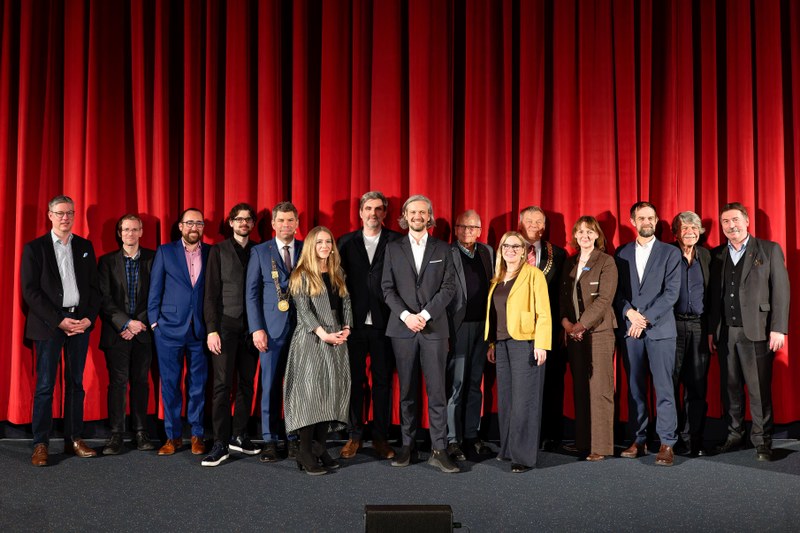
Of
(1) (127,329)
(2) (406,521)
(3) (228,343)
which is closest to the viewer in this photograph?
(2) (406,521)

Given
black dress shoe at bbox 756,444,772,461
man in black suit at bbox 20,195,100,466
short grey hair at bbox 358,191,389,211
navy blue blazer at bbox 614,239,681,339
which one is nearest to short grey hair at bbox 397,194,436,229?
short grey hair at bbox 358,191,389,211

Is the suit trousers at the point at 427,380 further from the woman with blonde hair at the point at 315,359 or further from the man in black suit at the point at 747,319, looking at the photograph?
the man in black suit at the point at 747,319

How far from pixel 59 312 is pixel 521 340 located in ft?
9.15

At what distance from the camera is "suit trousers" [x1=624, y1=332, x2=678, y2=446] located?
4324 mm

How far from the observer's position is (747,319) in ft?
14.7

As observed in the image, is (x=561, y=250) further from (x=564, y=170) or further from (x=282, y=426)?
(x=282, y=426)

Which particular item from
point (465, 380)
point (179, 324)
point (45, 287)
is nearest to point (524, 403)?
point (465, 380)

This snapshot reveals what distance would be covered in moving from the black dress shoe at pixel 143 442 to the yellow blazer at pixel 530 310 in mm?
2381

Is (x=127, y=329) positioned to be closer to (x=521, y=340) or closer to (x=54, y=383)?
(x=54, y=383)

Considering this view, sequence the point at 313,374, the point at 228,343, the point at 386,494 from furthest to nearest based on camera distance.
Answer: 1. the point at 228,343
2. the point at 313,374
3. the point at 386,494

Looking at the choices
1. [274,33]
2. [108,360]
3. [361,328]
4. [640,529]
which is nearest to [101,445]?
[108,360]

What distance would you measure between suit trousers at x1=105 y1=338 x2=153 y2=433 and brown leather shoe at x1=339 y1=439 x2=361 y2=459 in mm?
1309

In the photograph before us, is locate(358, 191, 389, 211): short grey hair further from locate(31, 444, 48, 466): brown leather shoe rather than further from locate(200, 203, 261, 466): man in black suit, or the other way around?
locate(31, 444, 48, 466): brown leather shoe

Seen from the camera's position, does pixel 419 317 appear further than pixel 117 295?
No
